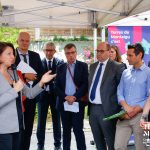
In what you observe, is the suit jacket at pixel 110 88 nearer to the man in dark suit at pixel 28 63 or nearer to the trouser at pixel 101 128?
the trouser at pixel 101 128

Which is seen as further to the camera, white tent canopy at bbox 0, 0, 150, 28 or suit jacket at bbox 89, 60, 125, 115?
white tent canopy at bbox 0, 0, 150, 28

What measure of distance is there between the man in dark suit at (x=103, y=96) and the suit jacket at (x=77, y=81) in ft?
0.85

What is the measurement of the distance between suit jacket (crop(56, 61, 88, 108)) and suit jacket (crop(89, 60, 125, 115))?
48cm

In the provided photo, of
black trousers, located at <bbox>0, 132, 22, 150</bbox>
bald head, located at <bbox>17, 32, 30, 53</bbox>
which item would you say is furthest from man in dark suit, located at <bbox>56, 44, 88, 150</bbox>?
black trousers, located at <bbox>0, 132, 22, 150</bbox>

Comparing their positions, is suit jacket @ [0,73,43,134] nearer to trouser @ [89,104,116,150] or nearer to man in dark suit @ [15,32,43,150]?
trouser @ [89,104,116,150]

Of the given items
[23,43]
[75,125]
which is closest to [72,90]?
[75,125]

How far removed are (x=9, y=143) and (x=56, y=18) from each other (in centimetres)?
397

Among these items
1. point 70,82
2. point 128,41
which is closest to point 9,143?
point 70,82

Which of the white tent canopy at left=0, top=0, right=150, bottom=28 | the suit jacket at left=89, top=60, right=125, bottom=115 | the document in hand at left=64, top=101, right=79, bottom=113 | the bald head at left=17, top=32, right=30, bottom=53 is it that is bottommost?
A: the document in hand at left=64, top=101, right=79, bottom=113

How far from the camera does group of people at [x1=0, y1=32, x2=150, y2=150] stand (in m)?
3.29

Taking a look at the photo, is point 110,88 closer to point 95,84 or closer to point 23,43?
point 95,84

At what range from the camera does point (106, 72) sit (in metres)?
4.53

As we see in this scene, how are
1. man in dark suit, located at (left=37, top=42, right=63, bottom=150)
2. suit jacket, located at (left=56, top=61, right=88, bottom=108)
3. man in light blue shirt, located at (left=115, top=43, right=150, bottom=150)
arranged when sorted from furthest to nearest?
man in dark suit, located at (left=37, top=42, right=63, bottom=150)
suit jacket, located at (left=56, top=61, right=88, bottom=108)
man in light blue shirt, located at (left=115, top=43, right=150, bottom=150)

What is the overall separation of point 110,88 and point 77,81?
0.67m
